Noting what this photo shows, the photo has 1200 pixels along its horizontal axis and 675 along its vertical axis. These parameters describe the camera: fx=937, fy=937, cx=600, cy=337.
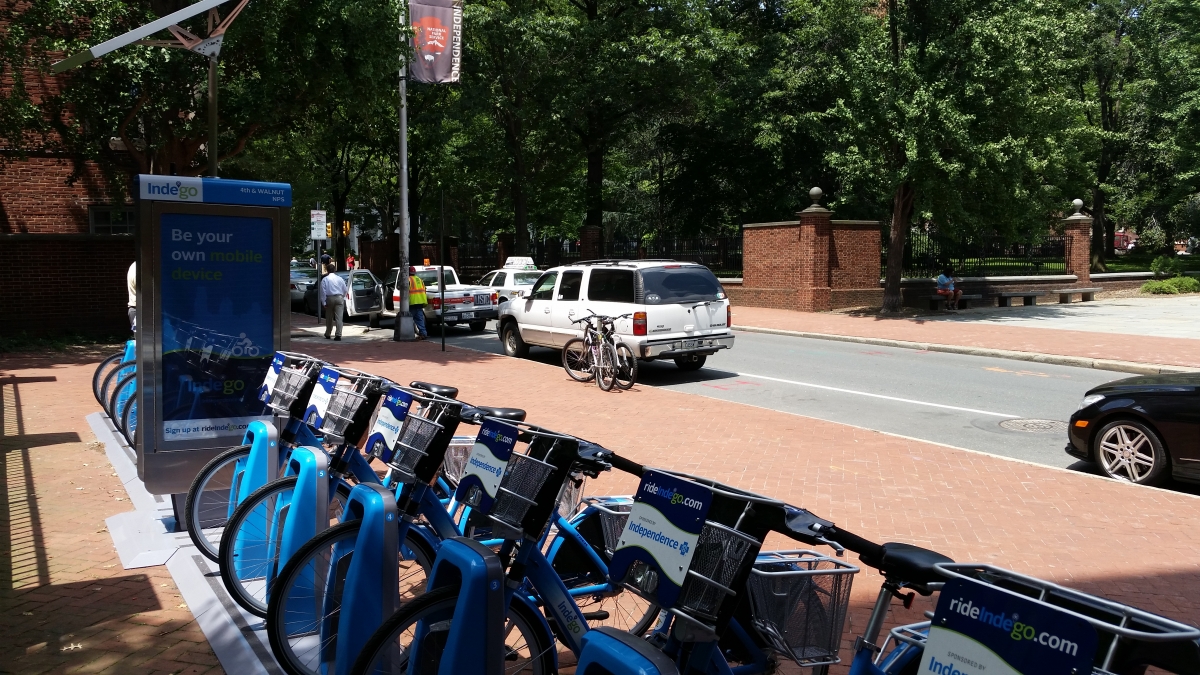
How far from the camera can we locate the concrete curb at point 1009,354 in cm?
1616

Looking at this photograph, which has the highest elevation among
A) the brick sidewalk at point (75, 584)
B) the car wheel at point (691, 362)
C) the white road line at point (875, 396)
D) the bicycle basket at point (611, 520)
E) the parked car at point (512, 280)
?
the parked car at point (512, 280)

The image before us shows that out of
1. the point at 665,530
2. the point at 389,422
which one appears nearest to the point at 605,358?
the point at 389,422

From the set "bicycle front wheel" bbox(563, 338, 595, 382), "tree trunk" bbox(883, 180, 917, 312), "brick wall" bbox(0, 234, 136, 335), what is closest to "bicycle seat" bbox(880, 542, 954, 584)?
"bicycle front wheel" bbox(563, 338, 595, 382)

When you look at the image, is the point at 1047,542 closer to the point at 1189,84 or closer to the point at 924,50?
the point at 924,50

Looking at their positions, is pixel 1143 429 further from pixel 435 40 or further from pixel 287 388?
pixel 435 40

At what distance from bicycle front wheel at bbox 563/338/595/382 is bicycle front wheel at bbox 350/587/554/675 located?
1079 cm

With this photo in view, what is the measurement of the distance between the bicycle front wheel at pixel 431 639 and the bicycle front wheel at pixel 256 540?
4.82 ft

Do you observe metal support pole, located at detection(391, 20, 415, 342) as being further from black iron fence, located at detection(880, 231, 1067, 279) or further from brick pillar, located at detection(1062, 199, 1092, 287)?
brick pillar, located at detection(1062, 199, 1092, 287)

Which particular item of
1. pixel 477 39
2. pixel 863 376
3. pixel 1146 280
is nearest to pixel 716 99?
pixel 477 39

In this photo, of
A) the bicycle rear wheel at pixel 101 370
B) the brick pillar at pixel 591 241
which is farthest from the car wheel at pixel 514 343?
the brick pillar at pixel 591 241

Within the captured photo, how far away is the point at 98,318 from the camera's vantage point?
21219mm

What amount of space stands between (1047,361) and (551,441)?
16.4 metres

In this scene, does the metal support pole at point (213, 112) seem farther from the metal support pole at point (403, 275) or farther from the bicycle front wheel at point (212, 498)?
the metal support pole at point (403, 275)

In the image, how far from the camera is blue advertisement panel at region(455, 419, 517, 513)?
390cm
